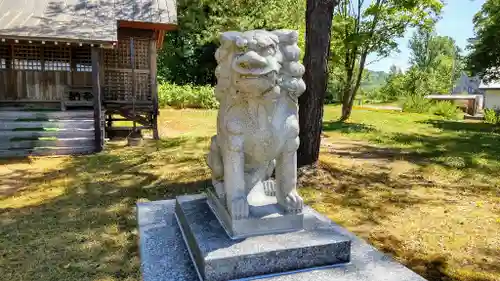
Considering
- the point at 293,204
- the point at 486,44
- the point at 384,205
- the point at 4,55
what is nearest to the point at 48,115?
the point at 4,55

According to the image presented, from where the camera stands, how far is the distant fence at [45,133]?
9.44m

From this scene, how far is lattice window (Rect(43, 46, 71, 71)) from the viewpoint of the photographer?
11.3 meters

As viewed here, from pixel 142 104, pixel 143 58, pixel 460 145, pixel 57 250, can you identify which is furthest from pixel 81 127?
pixel 460 145

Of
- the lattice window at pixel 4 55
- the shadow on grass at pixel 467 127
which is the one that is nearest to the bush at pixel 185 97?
the lattice window at pixel 4 55

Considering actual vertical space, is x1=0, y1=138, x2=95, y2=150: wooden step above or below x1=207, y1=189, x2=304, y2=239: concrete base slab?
below

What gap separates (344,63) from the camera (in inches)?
687

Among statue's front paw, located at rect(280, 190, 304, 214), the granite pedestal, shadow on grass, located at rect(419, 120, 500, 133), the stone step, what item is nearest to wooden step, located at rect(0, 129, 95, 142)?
the granite pedestal

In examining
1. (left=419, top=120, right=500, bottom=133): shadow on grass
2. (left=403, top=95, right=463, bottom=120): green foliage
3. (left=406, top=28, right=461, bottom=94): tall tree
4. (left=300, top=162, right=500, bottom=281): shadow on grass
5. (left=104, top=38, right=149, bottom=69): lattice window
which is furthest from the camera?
(left=406, top=28, right=461, bottom=94): tall tree

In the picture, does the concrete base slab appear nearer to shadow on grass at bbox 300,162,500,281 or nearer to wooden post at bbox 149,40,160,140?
shadow on grass at bbox 300,162,500,281

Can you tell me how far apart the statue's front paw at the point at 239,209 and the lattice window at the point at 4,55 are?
11.3 metres

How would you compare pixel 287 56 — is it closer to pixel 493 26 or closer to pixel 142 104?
pixel 142 104

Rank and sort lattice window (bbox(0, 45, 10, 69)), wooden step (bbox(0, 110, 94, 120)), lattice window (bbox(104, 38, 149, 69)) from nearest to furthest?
1. wooden step (bbox(0, 110, 94, 120))
2. lattice window (bbox(0, 45, 10, 69))
3. lattice window (bbox(104, 38, 149, 69))

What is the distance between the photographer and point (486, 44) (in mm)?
18109

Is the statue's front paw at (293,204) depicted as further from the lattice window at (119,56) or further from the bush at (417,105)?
the bush at (417,105)
